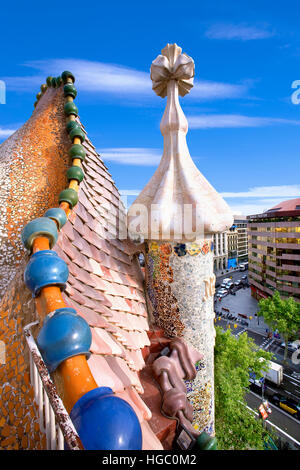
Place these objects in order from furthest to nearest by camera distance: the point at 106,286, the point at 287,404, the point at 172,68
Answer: the point at 287,404, the point at 172,68, the point at 106,286

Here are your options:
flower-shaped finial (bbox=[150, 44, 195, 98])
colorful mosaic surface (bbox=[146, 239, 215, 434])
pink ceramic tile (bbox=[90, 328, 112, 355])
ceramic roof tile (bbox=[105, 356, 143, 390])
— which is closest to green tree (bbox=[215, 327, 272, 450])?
colorful mosaic surface (bbox=[146, 239, 215, 434])

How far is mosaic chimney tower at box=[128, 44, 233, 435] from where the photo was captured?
4.29 m

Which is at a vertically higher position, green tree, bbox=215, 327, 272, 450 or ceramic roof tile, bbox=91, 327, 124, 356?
ceramic roof tile, bbox=91, 327, 124, 356

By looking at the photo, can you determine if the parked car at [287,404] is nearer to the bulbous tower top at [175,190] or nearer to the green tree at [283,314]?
the green tree at [283,314]

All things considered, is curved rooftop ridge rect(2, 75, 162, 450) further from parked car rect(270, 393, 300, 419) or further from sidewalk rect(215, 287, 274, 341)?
sidewalk rect(215, 287, 274, 341)

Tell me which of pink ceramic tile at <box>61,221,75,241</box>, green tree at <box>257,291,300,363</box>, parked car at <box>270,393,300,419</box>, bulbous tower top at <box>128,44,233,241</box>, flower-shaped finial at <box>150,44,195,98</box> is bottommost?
parked car at <box>270,393,300,419</box>

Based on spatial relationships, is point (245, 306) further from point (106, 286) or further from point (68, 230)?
point (68, 230)

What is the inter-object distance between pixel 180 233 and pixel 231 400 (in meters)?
5.70

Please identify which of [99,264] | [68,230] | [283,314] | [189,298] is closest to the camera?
[68,230]

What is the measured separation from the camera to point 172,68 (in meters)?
4.80

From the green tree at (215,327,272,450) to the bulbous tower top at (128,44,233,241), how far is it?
16.3 ft

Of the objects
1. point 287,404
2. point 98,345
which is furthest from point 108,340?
point 287,404
